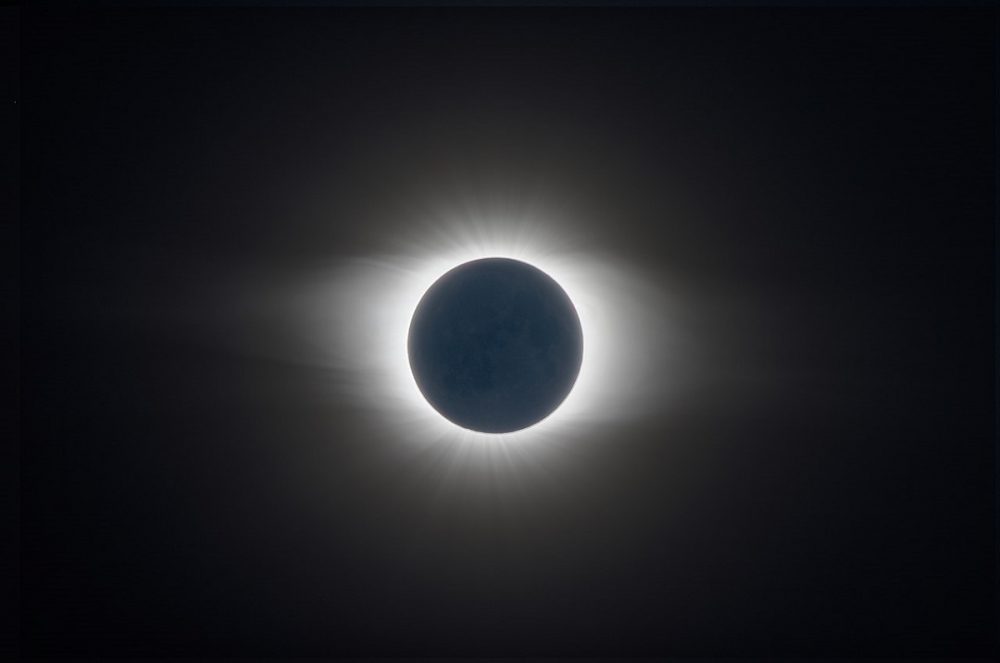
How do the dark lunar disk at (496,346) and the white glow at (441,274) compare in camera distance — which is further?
the white glow at (441,274)

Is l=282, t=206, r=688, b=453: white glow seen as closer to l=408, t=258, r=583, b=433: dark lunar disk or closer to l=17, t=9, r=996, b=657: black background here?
l=17, t=9, r=996, b=657: black background

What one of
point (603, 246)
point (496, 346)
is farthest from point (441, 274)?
point (603, 246)

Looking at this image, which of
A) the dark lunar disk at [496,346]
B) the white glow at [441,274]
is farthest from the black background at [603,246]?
the dark lunar disk at [496,346]

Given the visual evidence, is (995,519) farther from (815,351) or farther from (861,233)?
(861,233)

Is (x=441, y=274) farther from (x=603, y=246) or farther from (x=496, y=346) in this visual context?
(x=603, y=246)

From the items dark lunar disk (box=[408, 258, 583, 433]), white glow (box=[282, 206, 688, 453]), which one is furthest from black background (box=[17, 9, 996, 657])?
dark lunar disk (box=[408, 258, 583, 433])

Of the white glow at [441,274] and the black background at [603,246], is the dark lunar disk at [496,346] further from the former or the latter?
the black background at [603,246]
